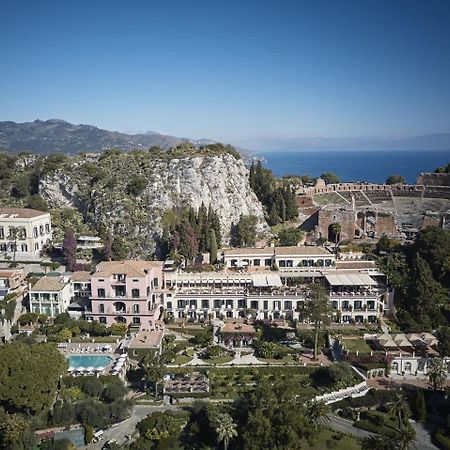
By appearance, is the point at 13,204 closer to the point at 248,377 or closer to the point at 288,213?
the point at 288,213

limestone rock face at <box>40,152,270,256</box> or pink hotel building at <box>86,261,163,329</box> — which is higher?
limestone rock face at <box>40,152,270,256</box>

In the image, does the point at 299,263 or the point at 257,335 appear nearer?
the point at 257,335

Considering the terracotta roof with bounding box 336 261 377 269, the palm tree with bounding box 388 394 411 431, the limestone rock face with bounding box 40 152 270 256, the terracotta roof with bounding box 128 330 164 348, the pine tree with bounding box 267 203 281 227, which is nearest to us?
the palm tree with bounding box 388 394 411 431

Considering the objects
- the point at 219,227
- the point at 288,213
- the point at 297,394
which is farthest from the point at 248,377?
the point at 288,213

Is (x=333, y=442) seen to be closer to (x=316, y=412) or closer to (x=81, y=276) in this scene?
(x=316, y=412)

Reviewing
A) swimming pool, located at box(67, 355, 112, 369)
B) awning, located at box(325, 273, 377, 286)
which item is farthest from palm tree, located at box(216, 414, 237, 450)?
awning, located at box(325, 273, 377, 286)

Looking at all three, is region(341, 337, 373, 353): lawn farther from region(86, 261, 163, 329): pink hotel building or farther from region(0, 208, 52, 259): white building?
region(0, 208, 52, 259): white building
